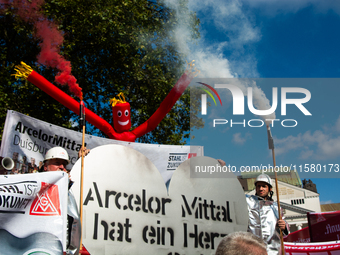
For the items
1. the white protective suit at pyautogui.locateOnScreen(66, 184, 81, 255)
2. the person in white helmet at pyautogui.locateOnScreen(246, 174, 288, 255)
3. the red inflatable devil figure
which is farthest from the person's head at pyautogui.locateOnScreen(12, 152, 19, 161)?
the person in white helmet at pyautogui.locateOnScreen(246, 174, 288, 255)

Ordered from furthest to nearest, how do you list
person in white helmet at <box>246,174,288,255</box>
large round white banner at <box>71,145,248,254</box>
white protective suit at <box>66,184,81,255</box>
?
person in white helmet at <box>246,174,288,255</box> → large round white banner at <box>71,145,248,254</box> → white protective suit at <box>66,184,81,255</box>

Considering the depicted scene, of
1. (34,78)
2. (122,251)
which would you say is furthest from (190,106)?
(122,251)

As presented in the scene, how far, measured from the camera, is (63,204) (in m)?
3.08

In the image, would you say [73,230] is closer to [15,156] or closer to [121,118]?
[15,156]

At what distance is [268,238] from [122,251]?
205 cm

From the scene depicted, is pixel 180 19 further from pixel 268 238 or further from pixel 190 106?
pixel 268 238

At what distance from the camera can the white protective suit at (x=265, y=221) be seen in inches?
183

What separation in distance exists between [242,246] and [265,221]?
11.3 ft

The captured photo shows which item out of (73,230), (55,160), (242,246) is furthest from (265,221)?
(242,246)

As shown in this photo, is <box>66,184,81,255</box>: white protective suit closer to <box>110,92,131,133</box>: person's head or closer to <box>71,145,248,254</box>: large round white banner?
<box>71,145,248,254</box>: large round white banner

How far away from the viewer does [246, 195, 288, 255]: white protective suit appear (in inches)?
183

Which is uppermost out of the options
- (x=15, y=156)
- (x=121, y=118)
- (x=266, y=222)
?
(x=121, y=118)

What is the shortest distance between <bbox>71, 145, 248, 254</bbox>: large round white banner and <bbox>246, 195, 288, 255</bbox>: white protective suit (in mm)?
445

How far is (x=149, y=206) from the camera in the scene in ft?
13.1
